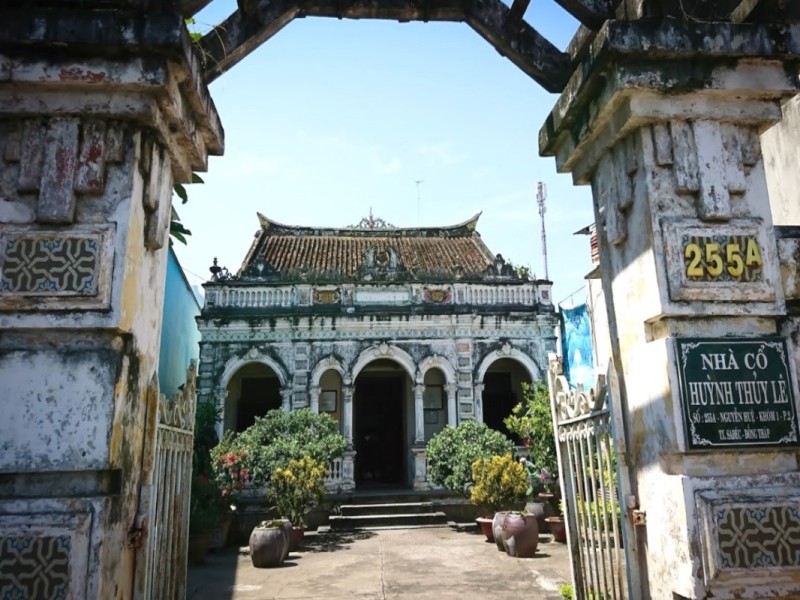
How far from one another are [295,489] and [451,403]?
5.70m

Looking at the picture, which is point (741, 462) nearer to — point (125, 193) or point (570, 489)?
point (570, 489)

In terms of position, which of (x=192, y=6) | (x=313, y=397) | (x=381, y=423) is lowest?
(x=381, y=423)

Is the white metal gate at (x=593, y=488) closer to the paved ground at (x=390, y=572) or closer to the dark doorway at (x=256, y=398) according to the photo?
the paved ground at (x=390, y=572)

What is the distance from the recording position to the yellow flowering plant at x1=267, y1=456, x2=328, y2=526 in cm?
938

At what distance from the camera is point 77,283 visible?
88.0 inches

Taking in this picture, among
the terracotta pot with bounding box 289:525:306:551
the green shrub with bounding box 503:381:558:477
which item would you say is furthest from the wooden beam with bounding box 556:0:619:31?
the terracotta pot with bounding box 289:525:306:551

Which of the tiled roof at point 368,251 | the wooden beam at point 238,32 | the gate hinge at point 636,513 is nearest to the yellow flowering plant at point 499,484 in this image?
the tiled roof at point 368,251

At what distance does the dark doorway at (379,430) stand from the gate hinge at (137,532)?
524 inches

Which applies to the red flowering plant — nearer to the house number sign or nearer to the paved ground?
the paved ground

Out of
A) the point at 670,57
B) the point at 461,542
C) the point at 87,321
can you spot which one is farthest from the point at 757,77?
the point at 461,542

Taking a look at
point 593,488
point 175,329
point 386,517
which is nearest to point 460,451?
point 386,517

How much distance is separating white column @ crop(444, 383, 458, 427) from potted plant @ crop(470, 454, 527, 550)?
463 centimetres

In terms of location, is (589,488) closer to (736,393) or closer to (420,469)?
(736,393)

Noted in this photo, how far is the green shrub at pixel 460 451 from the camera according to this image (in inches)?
433
